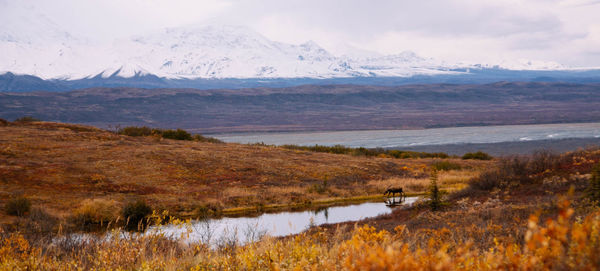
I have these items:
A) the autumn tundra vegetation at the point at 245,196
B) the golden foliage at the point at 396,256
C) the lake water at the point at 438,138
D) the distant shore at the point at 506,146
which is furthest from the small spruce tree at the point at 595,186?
the lake water at the point at 438,138

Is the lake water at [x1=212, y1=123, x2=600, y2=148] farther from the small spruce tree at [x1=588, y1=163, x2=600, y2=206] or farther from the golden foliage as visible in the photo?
the golden foliage

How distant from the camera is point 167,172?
35.9 meters

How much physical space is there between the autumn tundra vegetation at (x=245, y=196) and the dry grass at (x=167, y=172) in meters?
0.09

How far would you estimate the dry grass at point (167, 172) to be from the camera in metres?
29.1

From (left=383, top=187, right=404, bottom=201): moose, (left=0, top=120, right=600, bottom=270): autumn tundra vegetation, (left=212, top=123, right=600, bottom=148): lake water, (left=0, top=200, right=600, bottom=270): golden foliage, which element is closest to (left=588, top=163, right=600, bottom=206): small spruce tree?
(left=0, top=120, right=600, bottom=270): autumn tundra vegetation

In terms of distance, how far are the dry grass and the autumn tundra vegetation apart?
0.31 feet

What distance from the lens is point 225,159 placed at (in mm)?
41719

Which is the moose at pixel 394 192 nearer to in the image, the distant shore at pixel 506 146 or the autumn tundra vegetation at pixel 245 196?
the autumn tundra vegetation at pixel 245 196

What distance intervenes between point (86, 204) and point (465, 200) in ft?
61.0

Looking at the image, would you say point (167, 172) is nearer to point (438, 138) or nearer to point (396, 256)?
point (396, 256)

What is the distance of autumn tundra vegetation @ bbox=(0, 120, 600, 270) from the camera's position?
25.6 ft

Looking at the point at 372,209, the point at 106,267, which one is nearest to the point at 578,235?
the point at 106,267

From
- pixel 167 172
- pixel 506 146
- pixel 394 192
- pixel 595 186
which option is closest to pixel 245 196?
pixel 167 172

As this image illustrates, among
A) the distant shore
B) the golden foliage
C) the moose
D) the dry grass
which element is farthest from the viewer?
the distant shore
